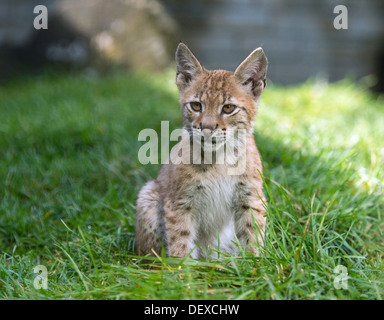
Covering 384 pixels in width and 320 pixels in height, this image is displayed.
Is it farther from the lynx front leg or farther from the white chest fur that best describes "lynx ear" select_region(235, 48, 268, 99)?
the lynx front leg

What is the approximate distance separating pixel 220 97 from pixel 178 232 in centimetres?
88

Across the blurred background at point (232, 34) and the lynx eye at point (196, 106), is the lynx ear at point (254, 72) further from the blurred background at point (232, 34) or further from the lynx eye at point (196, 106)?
the blurred background at point (232, 34)

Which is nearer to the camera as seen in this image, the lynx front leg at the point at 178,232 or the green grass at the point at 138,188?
the green grass at the point at 138,188

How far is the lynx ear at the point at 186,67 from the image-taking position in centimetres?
319

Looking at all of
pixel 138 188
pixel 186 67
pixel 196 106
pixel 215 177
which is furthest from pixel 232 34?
pixel 215 177

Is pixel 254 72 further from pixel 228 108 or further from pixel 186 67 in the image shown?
pixel 186 67

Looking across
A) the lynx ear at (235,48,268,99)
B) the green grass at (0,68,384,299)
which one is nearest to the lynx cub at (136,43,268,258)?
the lynx ear at (235,48,268,99)

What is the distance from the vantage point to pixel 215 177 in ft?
10.2

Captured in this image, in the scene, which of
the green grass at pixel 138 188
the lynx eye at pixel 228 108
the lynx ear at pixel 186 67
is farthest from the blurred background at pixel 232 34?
the lynx eye at pixel 228 108

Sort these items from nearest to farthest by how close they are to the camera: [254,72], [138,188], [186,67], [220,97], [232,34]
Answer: [220,97] → [254,72] → [186,67] → [138,188] → [232,34]

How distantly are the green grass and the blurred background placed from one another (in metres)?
1.18
